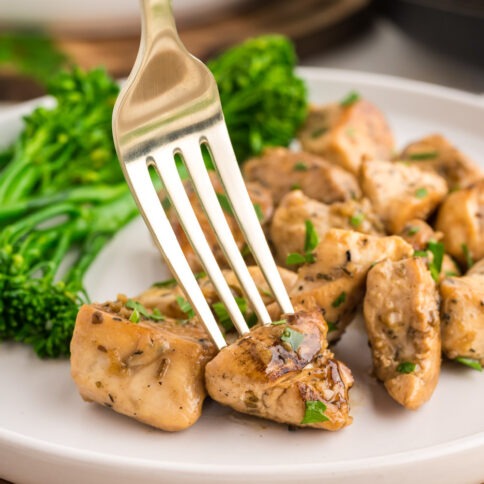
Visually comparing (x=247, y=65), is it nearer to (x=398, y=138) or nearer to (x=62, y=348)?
(x=398, y=138)

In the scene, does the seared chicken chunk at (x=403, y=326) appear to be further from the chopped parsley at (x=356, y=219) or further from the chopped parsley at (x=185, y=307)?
the chopped parsley at (x=185, y=307)

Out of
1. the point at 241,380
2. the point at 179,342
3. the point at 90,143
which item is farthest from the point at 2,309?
the point at 90,143

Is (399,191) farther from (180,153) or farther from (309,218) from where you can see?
(180,153)

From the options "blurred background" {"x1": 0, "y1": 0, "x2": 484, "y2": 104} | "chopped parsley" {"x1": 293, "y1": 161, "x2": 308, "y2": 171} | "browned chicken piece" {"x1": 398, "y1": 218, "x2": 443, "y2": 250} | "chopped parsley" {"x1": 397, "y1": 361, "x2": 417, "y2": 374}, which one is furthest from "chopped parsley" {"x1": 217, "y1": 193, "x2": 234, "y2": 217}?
"blurred background" {"x1": 0, "y1": 0, "x2": 484, "y2": 104}

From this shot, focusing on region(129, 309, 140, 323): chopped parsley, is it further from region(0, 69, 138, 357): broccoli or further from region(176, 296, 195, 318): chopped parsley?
region(0, 69, 138, 357): broccoli

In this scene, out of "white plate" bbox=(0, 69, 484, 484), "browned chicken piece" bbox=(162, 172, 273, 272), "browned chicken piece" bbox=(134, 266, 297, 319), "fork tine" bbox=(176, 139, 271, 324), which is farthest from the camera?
"browned chicken piece" bbox=(162, 172, 273, 272)

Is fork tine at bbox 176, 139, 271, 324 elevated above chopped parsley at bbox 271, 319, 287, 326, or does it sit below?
above
